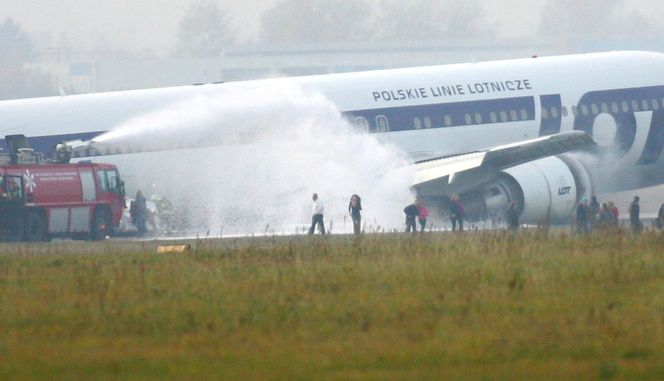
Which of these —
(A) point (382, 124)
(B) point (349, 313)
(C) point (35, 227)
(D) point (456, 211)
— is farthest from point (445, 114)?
(B) point (349, 313)

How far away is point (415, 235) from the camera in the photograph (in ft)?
96.1

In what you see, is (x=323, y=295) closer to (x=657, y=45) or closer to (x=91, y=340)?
(x=91, y=340)

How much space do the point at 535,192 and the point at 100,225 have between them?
11501 mm

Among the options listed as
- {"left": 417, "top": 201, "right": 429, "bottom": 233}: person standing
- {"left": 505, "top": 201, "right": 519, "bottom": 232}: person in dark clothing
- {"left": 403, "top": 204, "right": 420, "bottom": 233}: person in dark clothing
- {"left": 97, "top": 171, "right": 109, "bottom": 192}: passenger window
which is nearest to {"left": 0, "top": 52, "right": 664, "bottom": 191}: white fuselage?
{"left": 97, "top": 171, "right": 109, "bottom": 192}: passenger window

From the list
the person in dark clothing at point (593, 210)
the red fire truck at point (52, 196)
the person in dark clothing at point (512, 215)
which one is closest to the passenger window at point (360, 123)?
the person in dark clothing at point (512, 215)

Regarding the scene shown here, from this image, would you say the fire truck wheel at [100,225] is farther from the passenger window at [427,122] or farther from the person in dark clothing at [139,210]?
the passenger window at [427,122]

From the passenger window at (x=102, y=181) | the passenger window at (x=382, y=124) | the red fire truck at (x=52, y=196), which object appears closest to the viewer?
the red fire truck at (x=52, y=196)

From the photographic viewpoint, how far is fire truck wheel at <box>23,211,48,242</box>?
36062 mm

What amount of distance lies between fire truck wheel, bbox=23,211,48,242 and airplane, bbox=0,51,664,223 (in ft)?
6.07

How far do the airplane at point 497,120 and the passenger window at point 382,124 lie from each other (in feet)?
0.09

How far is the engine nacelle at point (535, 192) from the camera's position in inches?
1511

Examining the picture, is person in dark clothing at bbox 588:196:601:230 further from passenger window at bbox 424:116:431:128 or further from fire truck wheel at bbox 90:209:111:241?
fire truck wheel at bbox 90:209:111:241

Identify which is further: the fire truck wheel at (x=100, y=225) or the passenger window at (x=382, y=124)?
the passenger window at (x=382, y=124)

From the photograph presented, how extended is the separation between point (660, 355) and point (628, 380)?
1.25m
